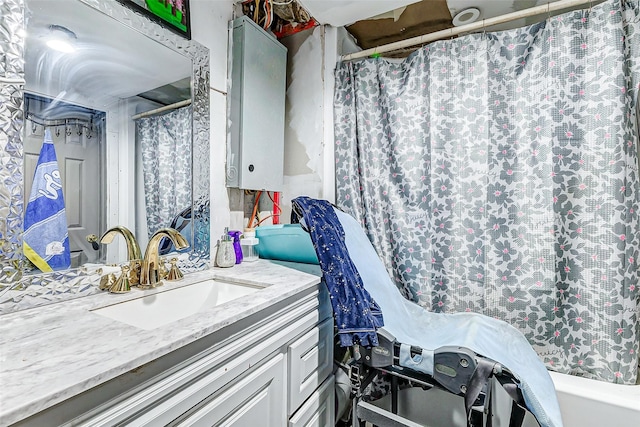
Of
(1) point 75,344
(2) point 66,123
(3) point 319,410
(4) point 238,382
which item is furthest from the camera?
(3) point 319,410

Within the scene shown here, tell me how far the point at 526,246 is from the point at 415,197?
0.57m

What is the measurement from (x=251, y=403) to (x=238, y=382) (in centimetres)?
9

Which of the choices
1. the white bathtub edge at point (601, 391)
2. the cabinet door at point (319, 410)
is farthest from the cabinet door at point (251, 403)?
the white bathtub edge at point (601, 391)

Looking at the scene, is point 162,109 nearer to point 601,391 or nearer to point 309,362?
point 309,362

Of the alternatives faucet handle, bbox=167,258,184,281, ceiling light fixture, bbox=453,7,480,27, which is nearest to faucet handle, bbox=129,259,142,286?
faucet handle, bbox=167,258,184,281

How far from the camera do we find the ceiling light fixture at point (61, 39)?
0.84 metres

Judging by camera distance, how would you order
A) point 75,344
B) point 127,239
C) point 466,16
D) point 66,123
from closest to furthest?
1. point 75,344
2. point 66,123
3. point 127,239
4. point 466,16

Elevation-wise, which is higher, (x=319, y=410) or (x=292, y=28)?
(x=292, y=28)

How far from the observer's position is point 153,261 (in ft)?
3.36

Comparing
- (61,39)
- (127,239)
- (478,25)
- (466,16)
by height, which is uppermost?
(466,16)

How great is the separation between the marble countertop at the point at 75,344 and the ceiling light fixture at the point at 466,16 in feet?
6.10

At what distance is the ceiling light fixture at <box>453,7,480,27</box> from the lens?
66.4 inches

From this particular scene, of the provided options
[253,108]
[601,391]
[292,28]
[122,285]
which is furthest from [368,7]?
[601,391]

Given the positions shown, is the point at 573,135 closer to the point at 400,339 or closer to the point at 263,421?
the point at 400,339
